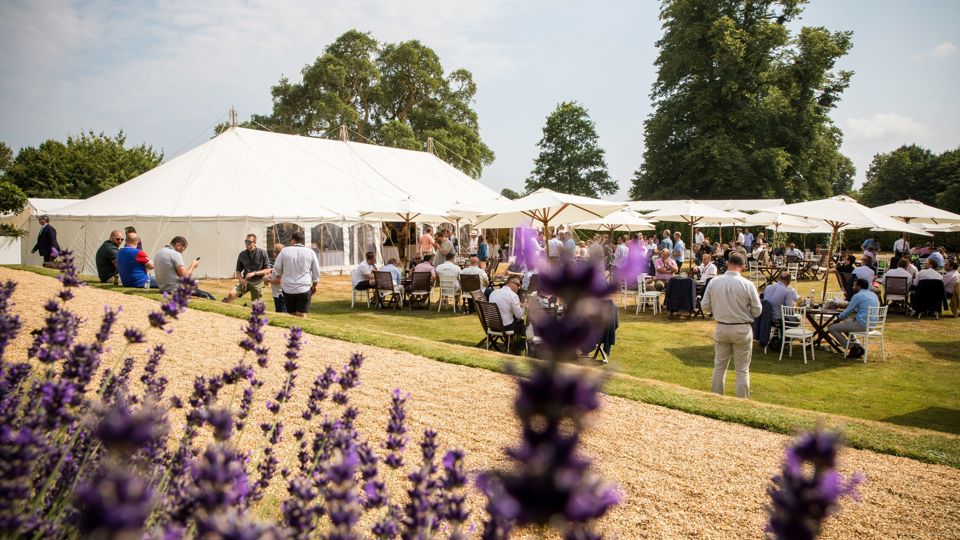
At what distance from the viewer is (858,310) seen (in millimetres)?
9938

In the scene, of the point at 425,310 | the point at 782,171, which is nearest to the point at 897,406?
the point at 425,310

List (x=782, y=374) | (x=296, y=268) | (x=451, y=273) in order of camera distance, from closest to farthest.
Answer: (x=782, y=374)
(x=296, y=268)
(x=451, y=273)

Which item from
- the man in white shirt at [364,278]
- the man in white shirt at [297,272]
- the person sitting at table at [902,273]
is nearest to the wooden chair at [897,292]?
the person sitting at table at [902,273]

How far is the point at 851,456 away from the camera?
5133 millimetres

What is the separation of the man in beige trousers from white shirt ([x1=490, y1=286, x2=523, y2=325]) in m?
3.36

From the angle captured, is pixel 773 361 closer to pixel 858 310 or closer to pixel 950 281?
pixel 858 310

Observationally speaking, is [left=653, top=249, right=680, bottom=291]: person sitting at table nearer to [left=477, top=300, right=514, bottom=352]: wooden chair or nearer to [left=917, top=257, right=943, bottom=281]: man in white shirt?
[left=917, top=257, right=943, bottom=281]: man in white shirt

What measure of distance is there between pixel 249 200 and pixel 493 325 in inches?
587

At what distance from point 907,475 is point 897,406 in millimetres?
3307

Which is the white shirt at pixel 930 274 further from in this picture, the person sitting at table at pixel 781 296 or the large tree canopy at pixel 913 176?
the large tree canopy at pixel 913 176

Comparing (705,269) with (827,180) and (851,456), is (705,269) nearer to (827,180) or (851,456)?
(851,456)

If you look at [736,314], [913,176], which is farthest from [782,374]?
[913,176]

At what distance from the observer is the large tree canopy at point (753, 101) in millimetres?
39094

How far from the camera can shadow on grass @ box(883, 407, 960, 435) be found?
6656 mm
